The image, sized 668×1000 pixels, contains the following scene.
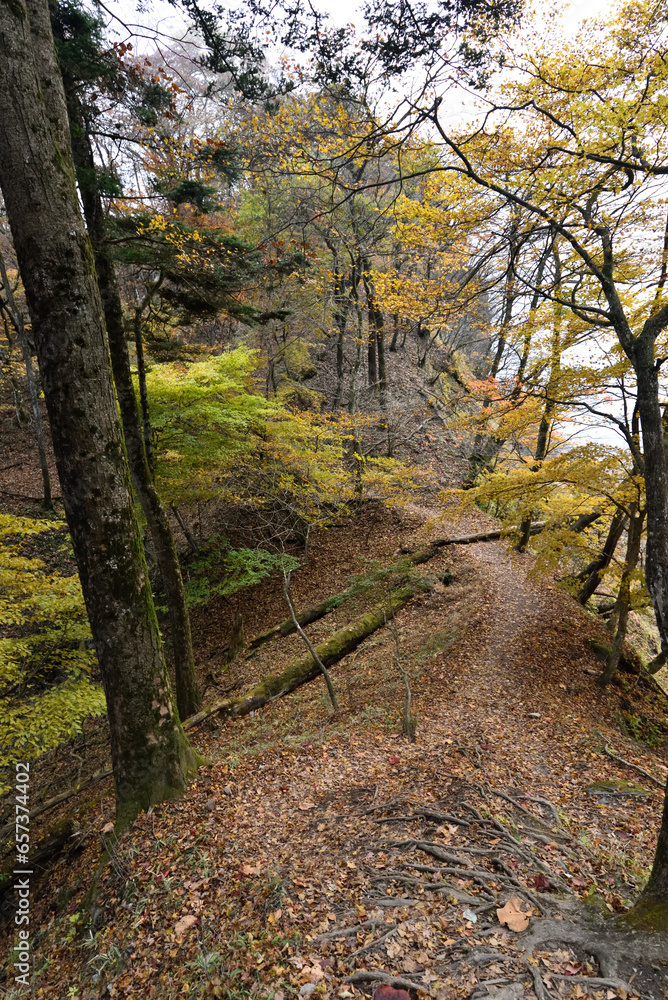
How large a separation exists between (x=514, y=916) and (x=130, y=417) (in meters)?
7.36

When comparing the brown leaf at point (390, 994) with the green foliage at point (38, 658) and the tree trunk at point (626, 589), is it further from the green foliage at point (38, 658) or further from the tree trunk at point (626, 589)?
the tree trunk at point (626, 589)

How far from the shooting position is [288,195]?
48.0 ft

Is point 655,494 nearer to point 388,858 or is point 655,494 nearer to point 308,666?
point 388,858

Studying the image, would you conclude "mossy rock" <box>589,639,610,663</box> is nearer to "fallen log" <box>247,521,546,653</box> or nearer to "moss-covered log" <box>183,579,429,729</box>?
"fallen log" <box>247,521,546,653</box>

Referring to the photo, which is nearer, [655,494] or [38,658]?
[655,494]

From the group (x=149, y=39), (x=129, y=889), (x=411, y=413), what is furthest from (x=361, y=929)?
(x=411, y=413)

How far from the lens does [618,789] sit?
4680mm

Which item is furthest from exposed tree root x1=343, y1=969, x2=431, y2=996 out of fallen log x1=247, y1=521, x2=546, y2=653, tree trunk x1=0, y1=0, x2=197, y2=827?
fallen log x1=247, y1=521, x2=546, y2=653

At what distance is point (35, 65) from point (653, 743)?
429 inches

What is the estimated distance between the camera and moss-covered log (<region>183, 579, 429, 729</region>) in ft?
26.4

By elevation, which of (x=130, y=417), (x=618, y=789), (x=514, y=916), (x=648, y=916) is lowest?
(x=618, y=789)

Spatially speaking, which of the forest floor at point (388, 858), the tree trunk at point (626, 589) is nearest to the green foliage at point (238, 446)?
the forest floor at point (388, 858)

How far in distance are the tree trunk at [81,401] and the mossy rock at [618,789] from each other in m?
4.45

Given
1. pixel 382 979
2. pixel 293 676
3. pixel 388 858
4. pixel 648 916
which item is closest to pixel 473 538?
pixel 293 676
